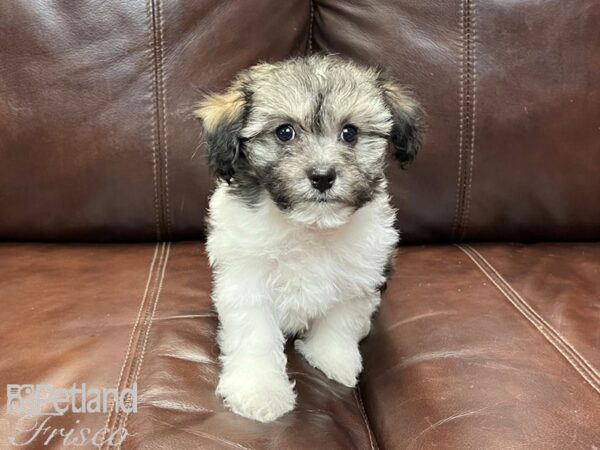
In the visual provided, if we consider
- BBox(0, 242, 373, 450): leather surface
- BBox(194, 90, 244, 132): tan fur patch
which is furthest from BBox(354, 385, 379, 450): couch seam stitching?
BBox(194, 90, 244, 132): tan fur patch

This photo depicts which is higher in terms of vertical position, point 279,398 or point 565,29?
point 565,29

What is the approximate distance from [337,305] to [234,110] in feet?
1.65

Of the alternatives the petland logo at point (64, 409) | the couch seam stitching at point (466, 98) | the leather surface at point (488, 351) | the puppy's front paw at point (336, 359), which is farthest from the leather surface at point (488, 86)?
the petland logo at point (64, 409)

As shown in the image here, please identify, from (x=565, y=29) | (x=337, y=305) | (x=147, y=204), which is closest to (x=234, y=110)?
(x=337, y=305)

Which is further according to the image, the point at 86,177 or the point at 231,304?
the point at 86,177

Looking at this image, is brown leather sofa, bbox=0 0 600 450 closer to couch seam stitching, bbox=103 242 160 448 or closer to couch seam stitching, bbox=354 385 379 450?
couch seam stitching, bbox=103 242 160 448

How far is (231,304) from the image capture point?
4.86ft

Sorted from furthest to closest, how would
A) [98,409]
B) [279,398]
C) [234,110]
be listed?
[234,110], [279,398], [98,409]

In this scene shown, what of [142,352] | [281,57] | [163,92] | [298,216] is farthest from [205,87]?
[142,352]

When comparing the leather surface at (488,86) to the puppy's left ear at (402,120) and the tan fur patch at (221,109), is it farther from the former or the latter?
the tan fur patch at (221,109)

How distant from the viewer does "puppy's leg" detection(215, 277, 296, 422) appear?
1315mm


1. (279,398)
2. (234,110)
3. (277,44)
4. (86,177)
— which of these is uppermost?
(277,44)

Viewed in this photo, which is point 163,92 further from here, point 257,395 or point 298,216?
point 257,395

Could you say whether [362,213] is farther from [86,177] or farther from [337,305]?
[86,177]
